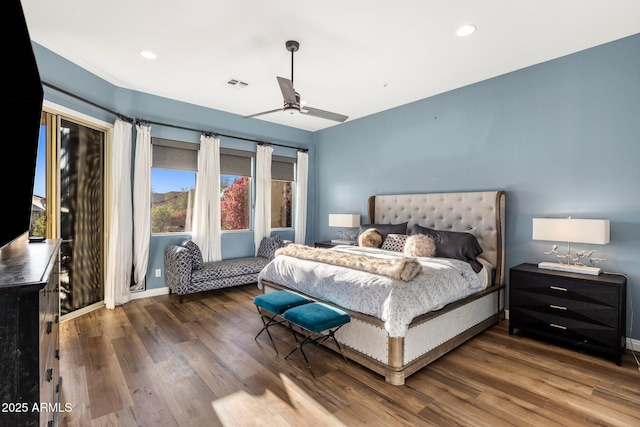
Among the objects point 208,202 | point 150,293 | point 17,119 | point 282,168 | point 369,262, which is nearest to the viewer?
point 17,119

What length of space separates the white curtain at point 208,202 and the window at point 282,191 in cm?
126

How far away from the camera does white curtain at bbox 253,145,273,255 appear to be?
221 inches

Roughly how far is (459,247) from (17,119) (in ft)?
12.4

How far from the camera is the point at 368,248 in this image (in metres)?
4.28

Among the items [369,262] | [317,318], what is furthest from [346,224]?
[317,318]

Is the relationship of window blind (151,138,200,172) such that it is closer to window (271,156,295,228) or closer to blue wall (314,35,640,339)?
window (271,156,295,228)

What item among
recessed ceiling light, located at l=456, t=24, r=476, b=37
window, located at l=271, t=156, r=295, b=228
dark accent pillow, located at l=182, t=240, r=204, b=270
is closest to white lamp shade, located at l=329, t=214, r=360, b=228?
window, located at l=271, t=156, r=295, b=228

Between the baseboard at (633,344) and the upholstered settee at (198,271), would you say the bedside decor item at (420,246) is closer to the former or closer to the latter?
the baseboard at (633,344)

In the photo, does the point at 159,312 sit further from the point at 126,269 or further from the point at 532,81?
the point at 532,81

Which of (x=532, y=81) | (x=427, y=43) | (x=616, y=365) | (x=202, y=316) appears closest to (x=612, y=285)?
(x=616, y=365)

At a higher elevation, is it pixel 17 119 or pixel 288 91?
pixel 288 91

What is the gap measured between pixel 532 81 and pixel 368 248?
9.09ft

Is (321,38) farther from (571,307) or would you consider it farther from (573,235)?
(571,307)

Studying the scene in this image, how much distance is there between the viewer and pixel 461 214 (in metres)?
4.11
